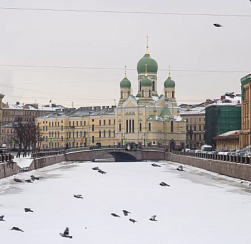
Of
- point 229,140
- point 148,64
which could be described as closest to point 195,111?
point 148,64

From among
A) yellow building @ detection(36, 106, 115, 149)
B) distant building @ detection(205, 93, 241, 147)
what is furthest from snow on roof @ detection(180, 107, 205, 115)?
distant building @ detection(205, 93, 241, 147)

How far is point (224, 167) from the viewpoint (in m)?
60.0

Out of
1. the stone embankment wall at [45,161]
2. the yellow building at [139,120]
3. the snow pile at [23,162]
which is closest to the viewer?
the snow pile at [23,162]

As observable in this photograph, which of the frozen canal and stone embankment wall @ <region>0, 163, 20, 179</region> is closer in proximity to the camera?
the frozen canal

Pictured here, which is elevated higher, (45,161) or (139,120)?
(139,120)

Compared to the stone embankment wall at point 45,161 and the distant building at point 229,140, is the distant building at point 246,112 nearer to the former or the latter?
the distant building at point 229,140

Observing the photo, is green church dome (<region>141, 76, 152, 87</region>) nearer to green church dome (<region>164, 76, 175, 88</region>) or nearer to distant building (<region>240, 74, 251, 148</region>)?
green church dome (<region>164, 76, 175, 88</region>)

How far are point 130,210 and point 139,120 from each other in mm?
115803

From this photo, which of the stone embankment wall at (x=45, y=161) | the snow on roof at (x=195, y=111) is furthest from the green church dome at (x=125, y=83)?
the stone embankment wall at (x=45, y=161)

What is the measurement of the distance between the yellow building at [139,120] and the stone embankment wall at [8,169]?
80.7 meters

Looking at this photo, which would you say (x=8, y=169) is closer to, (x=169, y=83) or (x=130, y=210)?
(x=130, y=210)

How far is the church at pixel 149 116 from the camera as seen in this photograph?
14912 cm

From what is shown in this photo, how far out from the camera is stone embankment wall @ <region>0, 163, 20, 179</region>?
5450cm

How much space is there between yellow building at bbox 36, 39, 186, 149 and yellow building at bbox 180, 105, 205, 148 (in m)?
12.4
